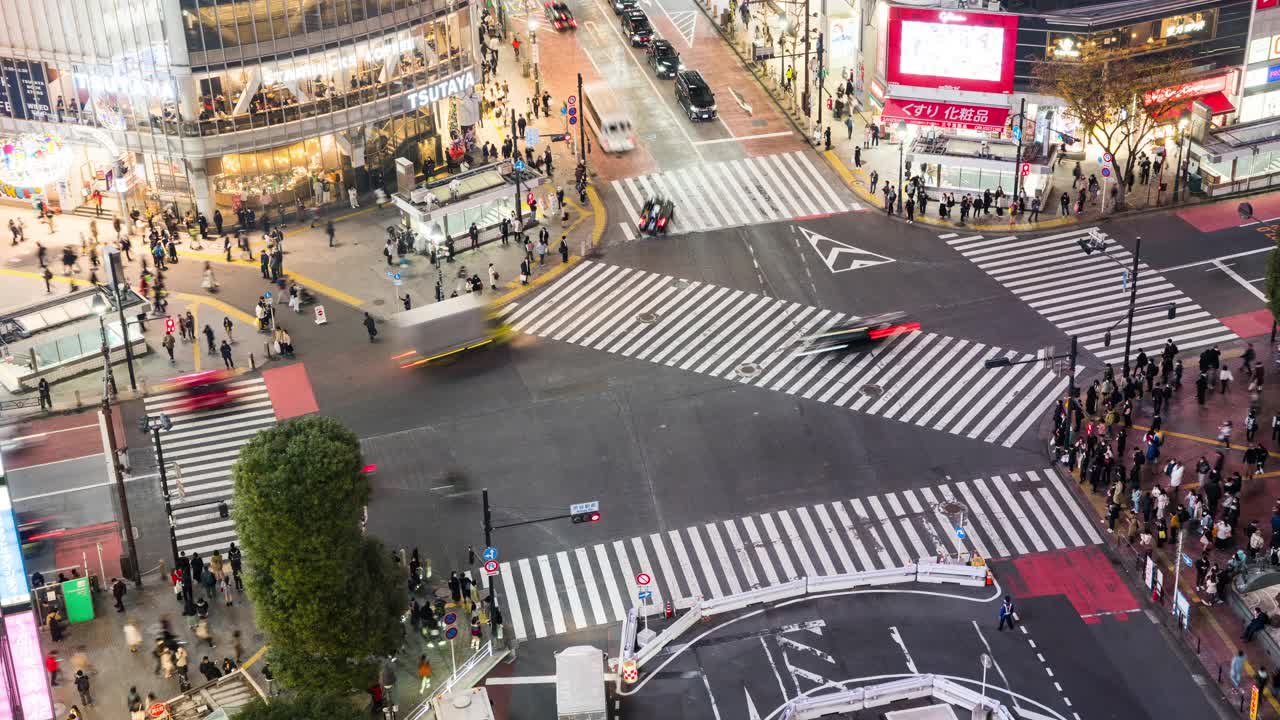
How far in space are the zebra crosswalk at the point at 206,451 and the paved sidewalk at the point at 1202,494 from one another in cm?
3792

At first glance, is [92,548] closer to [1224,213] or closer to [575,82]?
[575,82]

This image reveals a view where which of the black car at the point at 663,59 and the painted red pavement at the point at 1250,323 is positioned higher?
the black car at the point at 663,59

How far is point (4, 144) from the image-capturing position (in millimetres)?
80250

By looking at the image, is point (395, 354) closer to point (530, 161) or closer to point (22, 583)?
point (530, 161)

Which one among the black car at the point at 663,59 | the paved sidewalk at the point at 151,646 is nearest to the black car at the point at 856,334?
the paved sidewalk at the point at 151,646

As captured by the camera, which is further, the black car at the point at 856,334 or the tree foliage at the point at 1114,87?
the tree foliage at the point at 1114,87

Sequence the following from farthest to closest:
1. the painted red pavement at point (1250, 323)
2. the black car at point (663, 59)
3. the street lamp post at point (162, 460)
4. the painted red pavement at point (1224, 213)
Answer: the black car at point (663, 59)
the painted red pavement at point (1224, 213)
the painted red pavement at point (1250, 323)
the street lamp post at point (162, 460)

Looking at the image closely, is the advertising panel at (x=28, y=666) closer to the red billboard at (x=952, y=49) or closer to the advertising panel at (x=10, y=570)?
the advertising panel at (x=10, y=570)

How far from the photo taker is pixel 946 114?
100 m

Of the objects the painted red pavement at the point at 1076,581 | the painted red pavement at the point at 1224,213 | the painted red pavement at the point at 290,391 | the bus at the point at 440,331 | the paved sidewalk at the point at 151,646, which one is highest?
the painted red pavement at the point at 1224,213

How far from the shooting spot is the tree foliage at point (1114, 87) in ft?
303

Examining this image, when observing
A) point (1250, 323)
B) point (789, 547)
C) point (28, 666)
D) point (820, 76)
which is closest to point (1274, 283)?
point (1250, 323)

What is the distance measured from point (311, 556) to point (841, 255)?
143 ft

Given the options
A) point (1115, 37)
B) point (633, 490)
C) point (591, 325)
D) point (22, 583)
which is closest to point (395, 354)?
point (591, 325)
